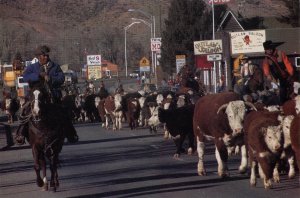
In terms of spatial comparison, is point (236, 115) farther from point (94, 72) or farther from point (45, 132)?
point (94, 72)

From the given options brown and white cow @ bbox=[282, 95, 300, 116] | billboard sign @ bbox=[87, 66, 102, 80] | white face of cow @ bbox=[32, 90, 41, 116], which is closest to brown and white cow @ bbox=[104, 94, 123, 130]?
white face of cow @ bbox=[32, 90, 41, 116]

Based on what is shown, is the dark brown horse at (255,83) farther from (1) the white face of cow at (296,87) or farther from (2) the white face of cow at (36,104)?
(2) the white face of cow at (36,104)

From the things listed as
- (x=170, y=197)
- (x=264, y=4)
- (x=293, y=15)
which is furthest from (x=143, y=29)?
(x=170, y=197)

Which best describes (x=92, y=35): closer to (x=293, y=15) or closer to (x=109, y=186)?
(x=293, y=15)

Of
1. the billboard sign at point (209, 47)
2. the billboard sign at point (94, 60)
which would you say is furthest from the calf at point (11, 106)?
the billboard sign at point (94, 60)

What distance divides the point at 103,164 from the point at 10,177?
244 cm

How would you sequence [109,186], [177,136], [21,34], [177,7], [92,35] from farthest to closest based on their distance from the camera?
1. [92,35]
2. [21,34]
3. [177,7]
4. [177,136]
5. [109,186]

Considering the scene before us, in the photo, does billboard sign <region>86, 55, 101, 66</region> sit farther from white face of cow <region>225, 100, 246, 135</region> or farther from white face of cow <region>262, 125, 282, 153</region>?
white face of cow <region>262, 125, 282, 153</region>

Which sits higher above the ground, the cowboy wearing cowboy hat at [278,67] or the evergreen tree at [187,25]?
the evergreen tree at [187,25]

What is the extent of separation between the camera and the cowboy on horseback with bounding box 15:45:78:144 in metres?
15.5

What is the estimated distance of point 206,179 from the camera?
1598 cm

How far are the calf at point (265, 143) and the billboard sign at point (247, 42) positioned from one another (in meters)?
41.3

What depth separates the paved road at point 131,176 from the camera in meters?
14.3

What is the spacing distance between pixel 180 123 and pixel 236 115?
6617 mm
